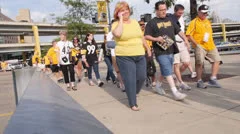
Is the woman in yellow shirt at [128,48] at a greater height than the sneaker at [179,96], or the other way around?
the woman in yellow shirt at [128,48]

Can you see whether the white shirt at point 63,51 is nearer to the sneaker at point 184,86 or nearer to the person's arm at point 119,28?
the sneaker at point 184,86

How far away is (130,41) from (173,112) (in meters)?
1.35

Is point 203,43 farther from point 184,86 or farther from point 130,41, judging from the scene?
point 130,41

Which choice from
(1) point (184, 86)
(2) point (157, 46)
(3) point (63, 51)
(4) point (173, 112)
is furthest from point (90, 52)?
(4) point (173, 112)

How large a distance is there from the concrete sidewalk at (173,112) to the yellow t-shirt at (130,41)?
98cm

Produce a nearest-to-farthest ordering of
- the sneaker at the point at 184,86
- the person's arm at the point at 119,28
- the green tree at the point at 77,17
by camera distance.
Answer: the person's arm at the point at 119,28 → the sneaker at the point at 184,86 → the green tree at the point at 77,17

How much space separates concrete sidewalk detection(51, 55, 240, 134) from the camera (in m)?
3.81

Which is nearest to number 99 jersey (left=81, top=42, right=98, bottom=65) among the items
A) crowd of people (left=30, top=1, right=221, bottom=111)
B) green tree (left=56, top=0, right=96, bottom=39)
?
crowd of people (left=30, top=1, right=221, bottom=111)

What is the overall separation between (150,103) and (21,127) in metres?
4.50

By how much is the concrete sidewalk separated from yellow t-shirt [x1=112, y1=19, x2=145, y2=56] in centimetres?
98

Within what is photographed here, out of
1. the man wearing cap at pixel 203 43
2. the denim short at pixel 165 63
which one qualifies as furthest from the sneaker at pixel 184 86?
the denim short at pixel 165 63

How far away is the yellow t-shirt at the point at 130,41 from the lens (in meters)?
4.86

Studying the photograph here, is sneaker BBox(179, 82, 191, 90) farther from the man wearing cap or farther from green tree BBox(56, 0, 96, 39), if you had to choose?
green tree BBox(56, 0, 96, 39)

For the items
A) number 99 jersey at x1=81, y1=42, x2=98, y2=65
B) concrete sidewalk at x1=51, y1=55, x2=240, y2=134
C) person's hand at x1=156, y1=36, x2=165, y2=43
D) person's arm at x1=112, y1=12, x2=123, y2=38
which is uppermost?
person's arm at x1=112, y1=12, x2=123, y2=38
